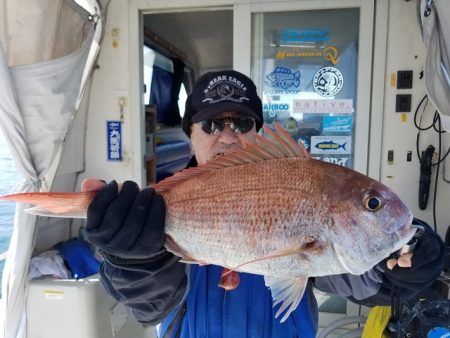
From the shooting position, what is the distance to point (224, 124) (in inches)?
54.9

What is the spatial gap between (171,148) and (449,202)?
3.51 metres

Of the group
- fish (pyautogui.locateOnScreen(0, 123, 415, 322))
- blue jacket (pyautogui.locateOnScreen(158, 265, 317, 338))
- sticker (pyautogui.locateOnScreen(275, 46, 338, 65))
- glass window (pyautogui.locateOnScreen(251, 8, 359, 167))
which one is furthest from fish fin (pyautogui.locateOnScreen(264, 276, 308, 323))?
sticker (pyautogui.locateOnScreen(275, 46, 338, 65))

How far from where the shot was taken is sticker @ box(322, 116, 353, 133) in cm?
289

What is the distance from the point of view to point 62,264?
2752mm

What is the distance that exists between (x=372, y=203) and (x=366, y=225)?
0.06 meters

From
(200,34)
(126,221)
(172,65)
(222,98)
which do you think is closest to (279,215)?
(126,221)

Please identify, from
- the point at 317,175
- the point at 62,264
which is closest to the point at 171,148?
the point at 62,264

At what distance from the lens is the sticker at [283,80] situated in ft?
9.65

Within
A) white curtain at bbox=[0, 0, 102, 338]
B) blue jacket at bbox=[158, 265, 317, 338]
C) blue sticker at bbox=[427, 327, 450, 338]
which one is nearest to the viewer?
blue jacket at bbox=[158, 265, 317, 338]

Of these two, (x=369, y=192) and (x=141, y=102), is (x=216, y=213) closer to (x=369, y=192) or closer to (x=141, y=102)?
(x=369, y=192)

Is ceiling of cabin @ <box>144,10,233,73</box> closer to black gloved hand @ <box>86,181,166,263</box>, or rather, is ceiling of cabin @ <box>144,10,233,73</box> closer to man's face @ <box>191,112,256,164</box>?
man's face @ <box>191,112,256,164</box>

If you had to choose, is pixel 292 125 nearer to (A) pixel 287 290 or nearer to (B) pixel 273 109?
(B) pixel 273 109

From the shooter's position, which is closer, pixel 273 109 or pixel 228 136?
pixel 228 136

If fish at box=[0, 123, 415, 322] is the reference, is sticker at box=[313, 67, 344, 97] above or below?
above
